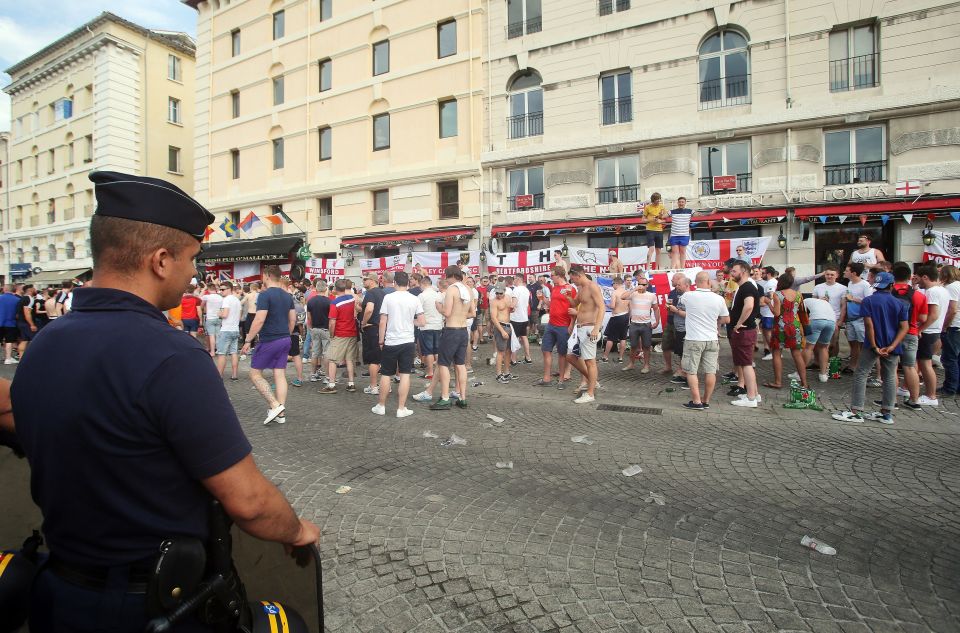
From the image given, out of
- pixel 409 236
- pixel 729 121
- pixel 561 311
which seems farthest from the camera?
pixel 409 236

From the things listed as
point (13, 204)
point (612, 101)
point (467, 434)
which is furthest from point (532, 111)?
point (13, 204)

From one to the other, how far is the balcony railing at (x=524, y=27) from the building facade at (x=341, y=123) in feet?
4.20

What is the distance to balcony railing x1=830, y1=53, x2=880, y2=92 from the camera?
1492 centimetres

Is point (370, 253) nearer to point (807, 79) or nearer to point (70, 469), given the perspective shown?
point (807, 79)

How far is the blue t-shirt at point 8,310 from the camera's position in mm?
12906

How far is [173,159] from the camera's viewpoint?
1351 inches

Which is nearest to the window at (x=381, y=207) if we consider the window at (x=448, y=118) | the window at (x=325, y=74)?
the window at (x=448, y=118)

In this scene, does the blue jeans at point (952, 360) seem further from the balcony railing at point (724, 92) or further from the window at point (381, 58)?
the window at point (381, 58)

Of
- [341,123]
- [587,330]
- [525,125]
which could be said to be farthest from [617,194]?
[341,123]

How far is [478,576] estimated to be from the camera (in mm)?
3158

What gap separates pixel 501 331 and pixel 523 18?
14765 mm

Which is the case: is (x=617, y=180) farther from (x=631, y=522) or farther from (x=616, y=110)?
(x=631, y=522)

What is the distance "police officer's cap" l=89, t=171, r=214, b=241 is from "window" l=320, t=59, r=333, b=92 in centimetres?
2557

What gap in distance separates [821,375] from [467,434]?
705 centimetres
